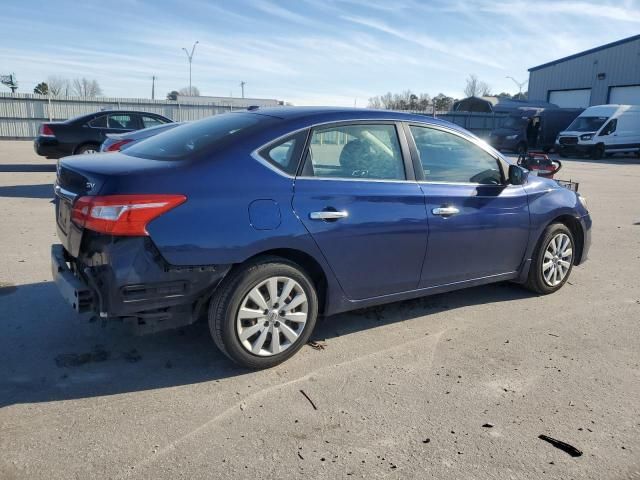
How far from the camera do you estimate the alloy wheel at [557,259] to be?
5.13 m

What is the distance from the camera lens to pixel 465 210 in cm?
433

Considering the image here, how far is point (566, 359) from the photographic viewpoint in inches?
154

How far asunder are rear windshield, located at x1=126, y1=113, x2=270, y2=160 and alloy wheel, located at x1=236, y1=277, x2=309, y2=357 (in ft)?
3.22

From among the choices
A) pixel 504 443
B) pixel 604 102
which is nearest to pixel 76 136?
pixel 504 443

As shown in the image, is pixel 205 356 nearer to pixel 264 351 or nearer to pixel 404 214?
pixel 264 351

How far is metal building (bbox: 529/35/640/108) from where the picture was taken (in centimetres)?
3444

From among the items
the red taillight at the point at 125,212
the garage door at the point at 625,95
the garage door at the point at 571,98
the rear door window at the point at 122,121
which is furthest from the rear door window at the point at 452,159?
the garage door at the point at 571,98

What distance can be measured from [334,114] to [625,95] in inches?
1477

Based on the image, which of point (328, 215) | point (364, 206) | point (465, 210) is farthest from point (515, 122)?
point (328, 215)

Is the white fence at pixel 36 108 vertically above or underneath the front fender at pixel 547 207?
above

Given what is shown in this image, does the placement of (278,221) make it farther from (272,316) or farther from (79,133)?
(79,133)

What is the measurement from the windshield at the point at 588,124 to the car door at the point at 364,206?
83.2 ft

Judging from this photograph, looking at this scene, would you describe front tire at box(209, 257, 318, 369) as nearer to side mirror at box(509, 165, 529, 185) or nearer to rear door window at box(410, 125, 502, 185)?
rear door window at box(410, 125, 502, 185)

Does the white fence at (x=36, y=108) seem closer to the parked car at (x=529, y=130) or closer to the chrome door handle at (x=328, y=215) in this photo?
the parked car at (x=529, y=130)
